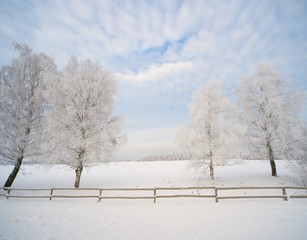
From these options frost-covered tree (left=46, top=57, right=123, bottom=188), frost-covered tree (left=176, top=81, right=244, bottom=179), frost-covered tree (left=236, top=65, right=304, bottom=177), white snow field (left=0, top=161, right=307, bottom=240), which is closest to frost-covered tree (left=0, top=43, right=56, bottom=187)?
frost-covered tree (left=46, top=57, right=123, bottom=188)

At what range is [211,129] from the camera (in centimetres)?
1786

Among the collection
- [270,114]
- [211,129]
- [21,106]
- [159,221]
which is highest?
[270,114]

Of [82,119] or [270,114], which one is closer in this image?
[82,119]

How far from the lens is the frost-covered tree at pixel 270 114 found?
17141mm

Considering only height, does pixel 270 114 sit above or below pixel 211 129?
above

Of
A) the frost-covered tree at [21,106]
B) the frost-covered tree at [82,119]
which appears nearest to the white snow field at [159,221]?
the frost-covered tree at [82,119]

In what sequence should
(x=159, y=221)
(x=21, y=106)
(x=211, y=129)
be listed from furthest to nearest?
1. (x=211, y=129)
2. (x=21, y=106)
3. (x=159, y=221)

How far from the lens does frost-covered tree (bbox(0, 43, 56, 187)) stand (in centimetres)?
1451

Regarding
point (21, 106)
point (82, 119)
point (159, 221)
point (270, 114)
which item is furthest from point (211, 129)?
point (21, 106)

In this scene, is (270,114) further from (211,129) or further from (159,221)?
(159,221)

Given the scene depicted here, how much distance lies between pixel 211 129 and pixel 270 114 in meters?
6.77

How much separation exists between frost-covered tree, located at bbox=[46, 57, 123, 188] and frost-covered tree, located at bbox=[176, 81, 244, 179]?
7.50 meters

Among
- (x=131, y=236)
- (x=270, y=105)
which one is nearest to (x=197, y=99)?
(x=270, y=105)

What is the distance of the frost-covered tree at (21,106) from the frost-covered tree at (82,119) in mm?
1585
